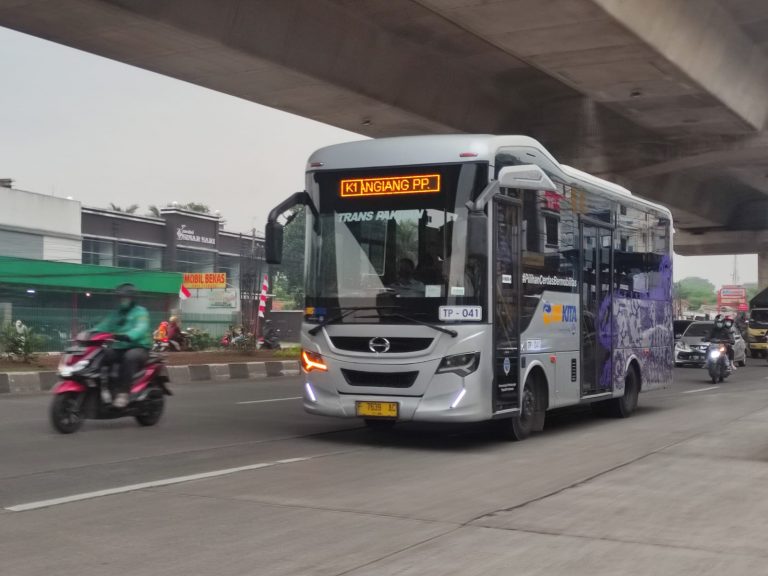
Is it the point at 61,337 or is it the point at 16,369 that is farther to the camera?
the point at 61,337

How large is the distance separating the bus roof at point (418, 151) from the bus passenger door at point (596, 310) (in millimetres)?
1892

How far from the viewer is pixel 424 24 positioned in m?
20.5

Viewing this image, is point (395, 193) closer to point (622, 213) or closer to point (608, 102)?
point (622, 213)

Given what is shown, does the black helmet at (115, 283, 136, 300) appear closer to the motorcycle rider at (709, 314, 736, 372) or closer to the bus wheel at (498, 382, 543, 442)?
the bus wheel at (498, 382, 543, 442)

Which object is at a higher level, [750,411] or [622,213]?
[622,213]

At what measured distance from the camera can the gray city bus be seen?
34.2ft

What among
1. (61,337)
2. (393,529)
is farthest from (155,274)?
(393,529)

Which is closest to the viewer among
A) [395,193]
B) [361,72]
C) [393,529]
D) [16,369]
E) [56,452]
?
[393,529]

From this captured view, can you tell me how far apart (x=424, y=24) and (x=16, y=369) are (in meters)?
11.0

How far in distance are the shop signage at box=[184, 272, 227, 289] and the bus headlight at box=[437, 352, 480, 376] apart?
3736 cm

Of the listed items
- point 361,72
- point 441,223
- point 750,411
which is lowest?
point 750,411

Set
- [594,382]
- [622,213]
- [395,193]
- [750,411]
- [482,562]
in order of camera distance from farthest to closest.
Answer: [750,411] < [622,213] < [594,382] < [395,193] < [482,562]

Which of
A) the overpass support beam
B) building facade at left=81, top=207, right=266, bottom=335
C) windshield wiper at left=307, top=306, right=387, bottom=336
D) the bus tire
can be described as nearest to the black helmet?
windshield wiper at left=307, top=306, right=387, bottom=336

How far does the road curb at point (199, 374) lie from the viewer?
18.3m
